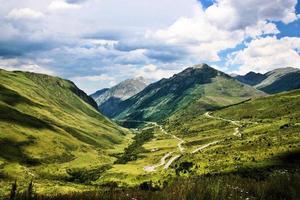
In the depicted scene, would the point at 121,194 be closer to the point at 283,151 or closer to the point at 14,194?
the point at 14,194

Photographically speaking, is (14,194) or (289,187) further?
(289,187)

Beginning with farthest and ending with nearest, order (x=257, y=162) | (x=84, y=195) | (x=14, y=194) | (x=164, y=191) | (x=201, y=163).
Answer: (x=201, y=163) → (x=257, y=162) → (x=164, y=191) → (x=84, y=195) → (x=14, y=194)

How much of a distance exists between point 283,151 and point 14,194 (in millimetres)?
180914

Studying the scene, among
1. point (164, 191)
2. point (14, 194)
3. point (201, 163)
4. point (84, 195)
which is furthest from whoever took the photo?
point (201, 163)

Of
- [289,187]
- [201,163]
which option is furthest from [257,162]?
[289,187]

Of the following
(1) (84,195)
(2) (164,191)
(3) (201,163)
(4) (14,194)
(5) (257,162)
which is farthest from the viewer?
(3) (201,163)

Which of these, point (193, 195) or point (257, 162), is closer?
point (193, 195)

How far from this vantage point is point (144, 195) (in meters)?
12.5

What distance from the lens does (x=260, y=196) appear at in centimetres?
1286

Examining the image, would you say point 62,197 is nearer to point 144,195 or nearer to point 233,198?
point 144,195

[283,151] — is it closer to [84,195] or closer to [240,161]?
[240,161]

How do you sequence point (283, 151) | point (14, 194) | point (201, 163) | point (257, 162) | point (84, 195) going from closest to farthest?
1. point (14, 194)
2. point (84, 195)
3. point (257, 162)
4. point (283, 151)
5. point (201, 163)

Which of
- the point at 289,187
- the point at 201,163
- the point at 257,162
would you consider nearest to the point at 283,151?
the point at 257,162

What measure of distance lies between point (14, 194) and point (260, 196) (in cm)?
744
